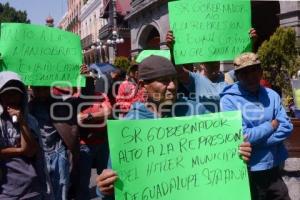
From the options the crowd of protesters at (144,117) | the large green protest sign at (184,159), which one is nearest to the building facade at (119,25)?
the crowd of protesters at (144,117)

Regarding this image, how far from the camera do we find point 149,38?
92.2ft

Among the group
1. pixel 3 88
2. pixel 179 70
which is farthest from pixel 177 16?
pixel 3 88

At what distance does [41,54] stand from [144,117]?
2316 millimetres

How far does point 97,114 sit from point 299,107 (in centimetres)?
266

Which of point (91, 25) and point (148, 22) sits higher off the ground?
point (91, 25)

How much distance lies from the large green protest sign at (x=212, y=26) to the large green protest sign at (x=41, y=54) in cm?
124

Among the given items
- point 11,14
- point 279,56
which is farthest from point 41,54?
point 11,14

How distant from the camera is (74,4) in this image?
245 feet

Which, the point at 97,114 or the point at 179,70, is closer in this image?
the point at 179,70

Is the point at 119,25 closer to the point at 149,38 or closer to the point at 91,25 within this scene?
the point at 149,38

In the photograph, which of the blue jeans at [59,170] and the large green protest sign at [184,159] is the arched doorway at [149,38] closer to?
the blue jeans at [59,170]

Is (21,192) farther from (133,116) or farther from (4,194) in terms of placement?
(133,116)

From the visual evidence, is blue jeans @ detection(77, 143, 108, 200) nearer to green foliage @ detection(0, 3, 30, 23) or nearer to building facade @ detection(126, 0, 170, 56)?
building facade @ detection(126, 0, 170, 56)

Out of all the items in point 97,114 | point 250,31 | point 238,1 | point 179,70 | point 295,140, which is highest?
point 238,1
